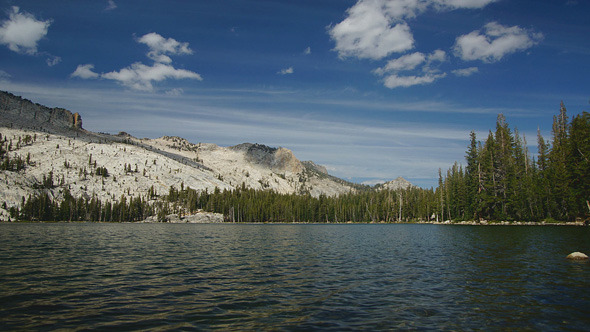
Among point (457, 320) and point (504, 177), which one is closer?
point (457, 320)

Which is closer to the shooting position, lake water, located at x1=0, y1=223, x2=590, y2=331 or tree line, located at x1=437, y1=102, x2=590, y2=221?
lake water, located at x1=0, y1=223, x2=590, y2=331

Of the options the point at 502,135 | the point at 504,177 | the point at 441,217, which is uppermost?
the point at 502,135

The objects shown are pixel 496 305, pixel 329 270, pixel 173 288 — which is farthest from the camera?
pixel 329 270

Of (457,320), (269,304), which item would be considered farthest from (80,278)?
(457,320)

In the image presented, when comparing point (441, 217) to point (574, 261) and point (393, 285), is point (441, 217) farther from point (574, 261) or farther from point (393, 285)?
point (393, 285)

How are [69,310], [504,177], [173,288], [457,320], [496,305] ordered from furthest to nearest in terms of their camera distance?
[504,177] < [173,288] < [496,305] < [69,310] < [457,320]

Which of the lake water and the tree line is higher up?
the tree line

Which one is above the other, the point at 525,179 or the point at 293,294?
the point at 525,179

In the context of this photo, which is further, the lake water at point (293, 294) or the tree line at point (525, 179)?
the tree line at point (525, 179)

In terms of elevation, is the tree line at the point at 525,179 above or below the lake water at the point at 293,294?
above

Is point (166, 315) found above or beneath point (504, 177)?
beneath

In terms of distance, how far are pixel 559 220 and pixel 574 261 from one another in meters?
88.0

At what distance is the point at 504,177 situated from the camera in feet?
374

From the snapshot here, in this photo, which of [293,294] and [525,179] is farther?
[525,179]
